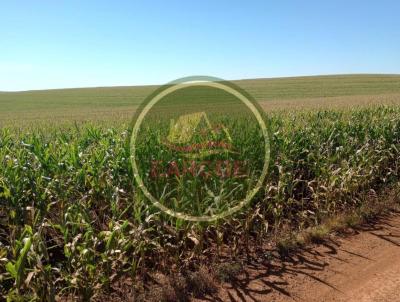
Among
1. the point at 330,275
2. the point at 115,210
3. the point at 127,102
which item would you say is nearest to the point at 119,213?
the point at 115,210

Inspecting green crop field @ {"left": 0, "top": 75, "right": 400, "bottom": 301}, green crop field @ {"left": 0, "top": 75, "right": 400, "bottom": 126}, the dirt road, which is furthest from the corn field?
green crop field @ {"left": 0, "top": 75, "right": 400, "bottom": 126}

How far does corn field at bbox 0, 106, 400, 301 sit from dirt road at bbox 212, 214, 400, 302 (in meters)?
0.55

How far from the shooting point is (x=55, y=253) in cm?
425

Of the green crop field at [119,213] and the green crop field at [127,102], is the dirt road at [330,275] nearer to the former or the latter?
the green crop field at [119,213]

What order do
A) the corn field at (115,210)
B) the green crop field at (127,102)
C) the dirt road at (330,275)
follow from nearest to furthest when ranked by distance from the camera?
the corn field at (115,210) → the dirt road at (330,275) → the green crop field at (127,102)

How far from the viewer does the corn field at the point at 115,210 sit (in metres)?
3.36

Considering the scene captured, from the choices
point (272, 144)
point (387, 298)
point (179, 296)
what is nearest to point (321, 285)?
point (387, 298)

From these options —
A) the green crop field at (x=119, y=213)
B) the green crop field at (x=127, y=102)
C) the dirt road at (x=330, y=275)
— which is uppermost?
the green crop field at (x=127, y=102)

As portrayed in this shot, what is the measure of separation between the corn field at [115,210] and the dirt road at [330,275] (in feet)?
1.79

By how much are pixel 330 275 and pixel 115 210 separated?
7.81ft

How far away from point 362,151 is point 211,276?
160 inches

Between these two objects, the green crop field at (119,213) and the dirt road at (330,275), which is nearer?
the green crop field at (119,213)

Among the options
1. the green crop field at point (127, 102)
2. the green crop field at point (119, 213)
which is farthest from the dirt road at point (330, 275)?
the green crop field at point (127, 102)

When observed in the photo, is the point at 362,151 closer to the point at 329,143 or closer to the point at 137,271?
the point at 329,143
